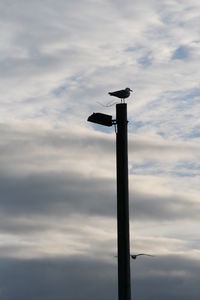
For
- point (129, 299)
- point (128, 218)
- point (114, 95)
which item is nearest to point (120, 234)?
point (128, 218)

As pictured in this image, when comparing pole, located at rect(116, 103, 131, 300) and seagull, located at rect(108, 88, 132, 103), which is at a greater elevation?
seagull, located at rect(108, 88, 132, 103)

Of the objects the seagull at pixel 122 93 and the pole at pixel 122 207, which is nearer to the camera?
the pole at pixel 122 207

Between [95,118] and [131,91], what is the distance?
282cm

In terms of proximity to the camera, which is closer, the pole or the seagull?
the pole

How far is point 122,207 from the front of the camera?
20.8m

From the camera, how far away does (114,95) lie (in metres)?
23.3

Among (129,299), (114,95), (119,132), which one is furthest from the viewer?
(114,95)

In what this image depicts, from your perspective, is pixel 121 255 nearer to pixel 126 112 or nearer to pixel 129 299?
pixel 129 299

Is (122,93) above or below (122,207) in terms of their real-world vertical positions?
above

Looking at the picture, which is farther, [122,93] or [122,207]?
[122,93]

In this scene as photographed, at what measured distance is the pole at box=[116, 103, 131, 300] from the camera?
20.3 metres

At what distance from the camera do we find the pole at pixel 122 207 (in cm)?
2028

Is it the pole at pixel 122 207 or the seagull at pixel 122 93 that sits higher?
the seagull at pixel 122 93

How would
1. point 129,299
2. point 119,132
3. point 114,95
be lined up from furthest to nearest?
point 114,95
point 119,132
point 129,299
